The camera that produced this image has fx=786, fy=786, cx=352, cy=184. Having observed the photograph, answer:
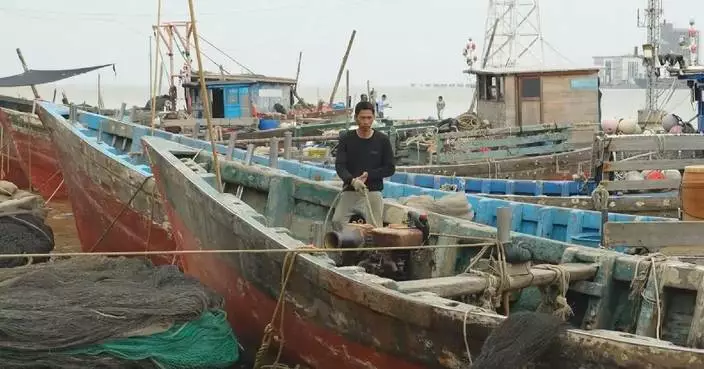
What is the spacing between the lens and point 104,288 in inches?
251

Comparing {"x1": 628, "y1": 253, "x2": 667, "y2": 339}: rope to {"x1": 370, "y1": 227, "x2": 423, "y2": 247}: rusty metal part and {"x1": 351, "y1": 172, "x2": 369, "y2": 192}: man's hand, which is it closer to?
{"x1": 370, "y1": 227, "x2": 423, "y2": 247}: rusty metal part

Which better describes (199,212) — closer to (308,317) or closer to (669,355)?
(308,317)

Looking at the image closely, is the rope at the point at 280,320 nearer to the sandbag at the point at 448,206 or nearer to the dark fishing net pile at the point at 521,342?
the sandbag at the point at 448,206

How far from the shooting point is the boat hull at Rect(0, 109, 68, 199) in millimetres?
18516

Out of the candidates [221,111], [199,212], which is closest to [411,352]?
[199,212]

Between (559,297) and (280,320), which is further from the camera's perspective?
(280,320)

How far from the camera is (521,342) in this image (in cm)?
380

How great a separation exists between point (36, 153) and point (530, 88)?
12241 mm

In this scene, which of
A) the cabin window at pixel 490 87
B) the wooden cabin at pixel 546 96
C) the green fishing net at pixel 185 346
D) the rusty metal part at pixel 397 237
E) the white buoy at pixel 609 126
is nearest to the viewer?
the green fishing net at pixel 185 346

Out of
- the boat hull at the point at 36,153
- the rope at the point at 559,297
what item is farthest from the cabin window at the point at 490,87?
the rope at the point at 559,297

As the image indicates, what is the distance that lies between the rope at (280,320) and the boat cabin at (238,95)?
60.0 ft

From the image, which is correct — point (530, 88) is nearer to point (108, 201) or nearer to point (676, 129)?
point (676, 129)

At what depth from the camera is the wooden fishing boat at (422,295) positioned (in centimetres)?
421

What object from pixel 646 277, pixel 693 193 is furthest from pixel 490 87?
pixel 646 277
